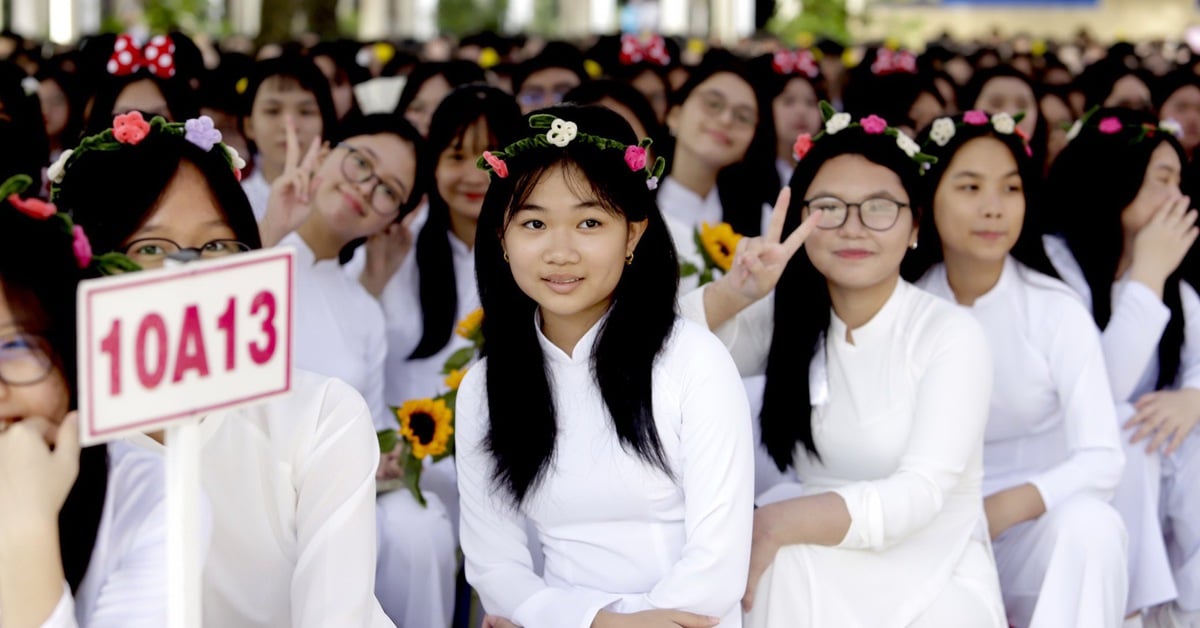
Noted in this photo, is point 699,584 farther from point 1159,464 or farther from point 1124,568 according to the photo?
point 1159,464

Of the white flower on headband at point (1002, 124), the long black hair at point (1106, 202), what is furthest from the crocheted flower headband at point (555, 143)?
the long black hair at point (1106, 202)

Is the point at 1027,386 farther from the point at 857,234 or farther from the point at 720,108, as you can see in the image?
the point at 720,108

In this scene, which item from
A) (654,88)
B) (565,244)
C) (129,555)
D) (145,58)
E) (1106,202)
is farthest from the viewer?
(654,88)

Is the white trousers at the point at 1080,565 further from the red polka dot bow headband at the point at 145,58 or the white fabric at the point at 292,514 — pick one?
the red polka dot bow headband at the point at 145,58

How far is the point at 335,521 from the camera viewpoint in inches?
81.7

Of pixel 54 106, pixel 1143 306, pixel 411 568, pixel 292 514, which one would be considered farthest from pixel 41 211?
pixel 54 106

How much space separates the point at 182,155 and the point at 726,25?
24.3m

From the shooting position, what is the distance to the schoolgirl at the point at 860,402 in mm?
2553

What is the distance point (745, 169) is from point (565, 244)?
2546 mm

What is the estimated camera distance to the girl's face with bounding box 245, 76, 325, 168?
14.7 ft

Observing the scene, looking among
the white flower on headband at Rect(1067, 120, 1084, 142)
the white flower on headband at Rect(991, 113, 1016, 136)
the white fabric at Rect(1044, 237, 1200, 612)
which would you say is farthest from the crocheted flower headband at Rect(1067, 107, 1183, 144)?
the white flower on headband at Rect(991, 113, 1016, 136)

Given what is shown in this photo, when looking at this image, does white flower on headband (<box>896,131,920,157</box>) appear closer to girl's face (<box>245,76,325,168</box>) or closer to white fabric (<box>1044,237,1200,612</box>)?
white fabric (<box>1044,237,1200,612</box>)

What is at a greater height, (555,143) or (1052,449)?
(555,143)

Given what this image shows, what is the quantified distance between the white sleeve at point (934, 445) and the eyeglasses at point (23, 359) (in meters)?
1.47
